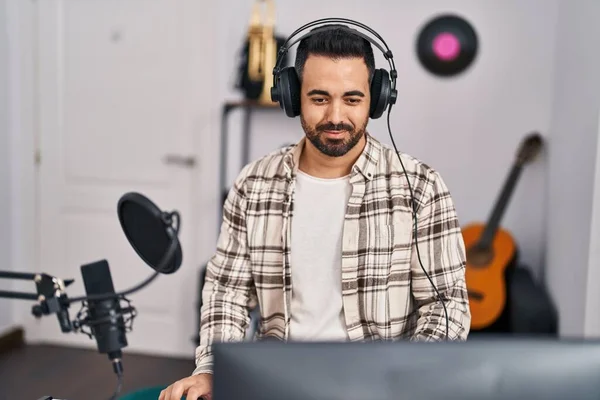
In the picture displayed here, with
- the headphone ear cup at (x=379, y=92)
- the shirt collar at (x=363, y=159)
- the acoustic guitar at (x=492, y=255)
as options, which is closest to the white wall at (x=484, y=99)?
the acoustic guitar at (x=492, y=255)

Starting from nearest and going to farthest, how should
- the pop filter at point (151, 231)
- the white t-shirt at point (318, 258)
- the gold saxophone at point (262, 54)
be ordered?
the pop filter at point (151, 231) < the white t-shirt at point (318, 258) < the gold saxophone at point (262, 54)

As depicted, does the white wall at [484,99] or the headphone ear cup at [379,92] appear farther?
the white wall at [484,99]

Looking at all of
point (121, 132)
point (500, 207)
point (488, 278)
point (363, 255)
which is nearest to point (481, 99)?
point (500, 207)

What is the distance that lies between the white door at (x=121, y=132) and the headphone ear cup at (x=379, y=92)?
2016 millimetres

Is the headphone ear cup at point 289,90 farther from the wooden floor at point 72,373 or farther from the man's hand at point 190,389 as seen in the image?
the wooden floor at point 72,373

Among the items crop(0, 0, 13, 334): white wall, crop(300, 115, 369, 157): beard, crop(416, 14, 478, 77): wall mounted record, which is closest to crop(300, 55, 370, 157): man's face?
crop(300, 115, 369, 157): beard

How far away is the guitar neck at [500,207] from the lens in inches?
111

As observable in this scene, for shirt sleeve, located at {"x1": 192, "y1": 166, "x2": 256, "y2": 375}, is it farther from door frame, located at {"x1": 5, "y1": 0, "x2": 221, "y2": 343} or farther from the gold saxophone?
door frame, located at {"x1": 5, "y1": 0, "x2": 221, "y2": 343}

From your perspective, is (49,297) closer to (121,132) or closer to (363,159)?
(363,159)

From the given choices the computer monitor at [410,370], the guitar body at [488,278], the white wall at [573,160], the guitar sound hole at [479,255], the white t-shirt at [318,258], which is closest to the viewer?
the computer monitor at [410,370]

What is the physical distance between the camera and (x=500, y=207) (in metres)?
2.82

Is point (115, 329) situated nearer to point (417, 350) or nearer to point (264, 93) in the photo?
point (417, 350)

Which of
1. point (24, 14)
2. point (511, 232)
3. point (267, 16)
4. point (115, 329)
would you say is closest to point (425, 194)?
point (115, 329)

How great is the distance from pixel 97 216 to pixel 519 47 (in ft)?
7.18
